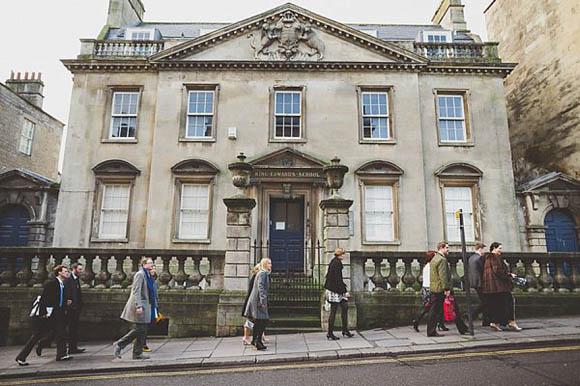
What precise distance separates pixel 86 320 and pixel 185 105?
34.3 ft

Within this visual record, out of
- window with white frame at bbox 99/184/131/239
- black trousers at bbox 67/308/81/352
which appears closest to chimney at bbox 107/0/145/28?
window with white frame at bbox 99/184/131/239

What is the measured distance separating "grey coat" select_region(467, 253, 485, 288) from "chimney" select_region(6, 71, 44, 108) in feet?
81.4

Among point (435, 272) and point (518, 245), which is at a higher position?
point (518, 245)

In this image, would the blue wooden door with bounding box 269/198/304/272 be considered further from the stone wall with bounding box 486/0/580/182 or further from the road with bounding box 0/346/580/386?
the stone wall with bounding box 486/0/580/182

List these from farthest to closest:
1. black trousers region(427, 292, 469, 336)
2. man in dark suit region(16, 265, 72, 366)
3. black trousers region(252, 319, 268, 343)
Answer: black trousers region(427, 292, 469, 336)
black trousers region(252, 319, 268, 343)
man in dark suit region(16, 265, 72, 366)

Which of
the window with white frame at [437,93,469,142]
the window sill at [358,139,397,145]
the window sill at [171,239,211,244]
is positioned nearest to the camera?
the window sill at [171,239,211,244]

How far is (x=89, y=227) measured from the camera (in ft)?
52.1

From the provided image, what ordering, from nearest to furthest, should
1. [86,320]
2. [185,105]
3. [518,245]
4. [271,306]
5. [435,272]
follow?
[435,272], [86,320], [271,306], [518,245], [185,105]

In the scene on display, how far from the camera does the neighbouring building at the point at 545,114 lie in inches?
631

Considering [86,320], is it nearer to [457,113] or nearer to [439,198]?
[439,198]

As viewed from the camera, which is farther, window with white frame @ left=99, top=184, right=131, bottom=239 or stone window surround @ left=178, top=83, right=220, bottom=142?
stone window surround @ left=178, top=83, right=220, bottom=142

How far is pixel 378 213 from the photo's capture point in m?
16.1

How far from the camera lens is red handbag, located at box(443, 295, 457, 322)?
7.78 meters

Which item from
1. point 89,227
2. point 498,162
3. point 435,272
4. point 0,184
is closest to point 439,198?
point 498,162
